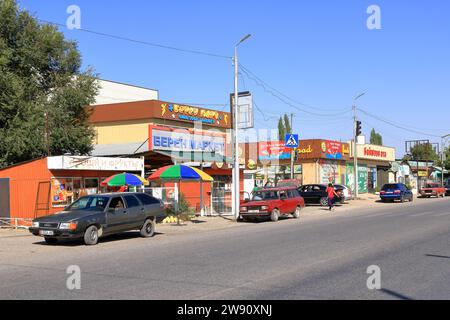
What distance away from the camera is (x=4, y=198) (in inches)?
890

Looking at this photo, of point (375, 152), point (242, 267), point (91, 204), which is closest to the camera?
point (242, 267)

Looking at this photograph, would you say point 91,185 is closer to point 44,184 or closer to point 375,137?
point 44,184

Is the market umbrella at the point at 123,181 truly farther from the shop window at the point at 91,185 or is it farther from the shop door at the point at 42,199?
the shop door at the point at 42,199

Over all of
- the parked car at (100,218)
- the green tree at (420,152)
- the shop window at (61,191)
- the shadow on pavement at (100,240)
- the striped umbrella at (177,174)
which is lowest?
the shadow on pavement at (100,240)

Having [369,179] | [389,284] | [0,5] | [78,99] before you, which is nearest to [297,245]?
[389,284]

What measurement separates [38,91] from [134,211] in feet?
47.6

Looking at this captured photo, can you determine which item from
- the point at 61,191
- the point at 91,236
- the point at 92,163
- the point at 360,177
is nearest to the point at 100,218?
the point at 91,236

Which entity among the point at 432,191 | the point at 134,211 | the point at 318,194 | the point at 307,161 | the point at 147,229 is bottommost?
the point at 147,229

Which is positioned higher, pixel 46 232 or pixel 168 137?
pixel 168 137

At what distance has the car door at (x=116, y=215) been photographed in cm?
1566

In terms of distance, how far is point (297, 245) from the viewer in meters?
13.7

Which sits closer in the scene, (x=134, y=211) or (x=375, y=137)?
(x=134, y=211)

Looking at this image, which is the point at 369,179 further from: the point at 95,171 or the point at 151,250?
the point at 151,250

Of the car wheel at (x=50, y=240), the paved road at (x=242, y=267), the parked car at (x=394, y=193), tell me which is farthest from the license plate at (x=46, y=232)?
the parked car at (x=394, y=193)
